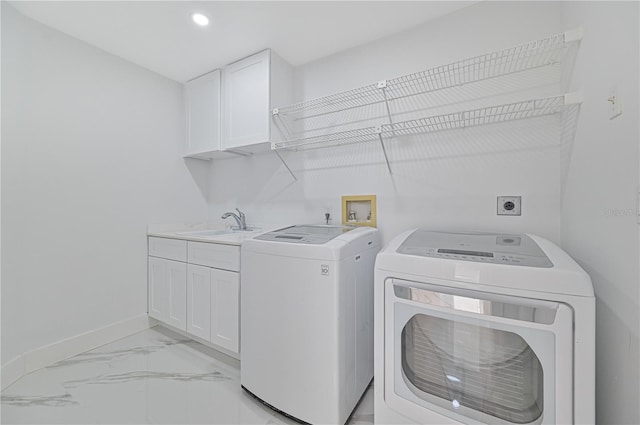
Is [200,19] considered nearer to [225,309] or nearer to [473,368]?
[225,309]

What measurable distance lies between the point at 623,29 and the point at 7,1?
2930mm

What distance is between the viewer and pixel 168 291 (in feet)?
6.82

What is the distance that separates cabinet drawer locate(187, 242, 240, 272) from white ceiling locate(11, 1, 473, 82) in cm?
145

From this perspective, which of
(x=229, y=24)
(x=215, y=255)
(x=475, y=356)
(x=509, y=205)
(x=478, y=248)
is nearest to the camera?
(x=475, y=356)

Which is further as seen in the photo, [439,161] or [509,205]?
[439,161]

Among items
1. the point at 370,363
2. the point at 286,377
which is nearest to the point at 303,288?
the point at 286,377

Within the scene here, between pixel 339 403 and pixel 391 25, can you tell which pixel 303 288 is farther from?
pixel 391 25

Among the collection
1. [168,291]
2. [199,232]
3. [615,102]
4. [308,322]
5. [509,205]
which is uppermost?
[615,102]

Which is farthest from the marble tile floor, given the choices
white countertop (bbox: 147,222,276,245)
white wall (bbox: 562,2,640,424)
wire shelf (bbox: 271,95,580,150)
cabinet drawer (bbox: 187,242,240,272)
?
wire shelf (bbox: 271,95,580,150)

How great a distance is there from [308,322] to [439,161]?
121 centimetres

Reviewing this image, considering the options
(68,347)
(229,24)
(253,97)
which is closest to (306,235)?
Result: (253,97)

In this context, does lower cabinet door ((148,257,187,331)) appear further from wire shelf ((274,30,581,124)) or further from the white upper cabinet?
wire shelf ((274,30,581,124))

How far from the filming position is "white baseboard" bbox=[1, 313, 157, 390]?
5.11 ft

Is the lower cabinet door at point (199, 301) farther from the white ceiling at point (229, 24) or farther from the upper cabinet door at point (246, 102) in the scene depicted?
the white ceiling at point (229, 24)
